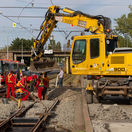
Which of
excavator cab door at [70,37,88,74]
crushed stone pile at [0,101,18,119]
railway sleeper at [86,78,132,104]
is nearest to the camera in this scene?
crushed stone pile at [0,101,18,119]

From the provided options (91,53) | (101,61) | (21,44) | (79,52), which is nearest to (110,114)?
(101,61)

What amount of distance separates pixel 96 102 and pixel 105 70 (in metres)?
1.72

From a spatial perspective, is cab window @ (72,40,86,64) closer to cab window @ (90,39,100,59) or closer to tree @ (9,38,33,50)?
cab window @ (90,39,100,59)

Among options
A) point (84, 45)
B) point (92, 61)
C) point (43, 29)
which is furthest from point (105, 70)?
point (43, 29)

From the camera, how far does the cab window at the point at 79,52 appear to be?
12047 millimetres

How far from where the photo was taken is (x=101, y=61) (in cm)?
1158

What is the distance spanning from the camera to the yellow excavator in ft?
36.7

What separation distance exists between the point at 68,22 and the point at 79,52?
9.30 feet

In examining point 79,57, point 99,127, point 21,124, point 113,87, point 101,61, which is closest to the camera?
point 99,127

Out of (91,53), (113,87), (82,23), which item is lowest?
(113,87)

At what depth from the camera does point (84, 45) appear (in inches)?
473

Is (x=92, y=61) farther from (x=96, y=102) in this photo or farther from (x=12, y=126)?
(x=12, y=126)

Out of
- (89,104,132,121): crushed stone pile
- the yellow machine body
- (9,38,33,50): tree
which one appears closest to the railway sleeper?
the yellow machine body

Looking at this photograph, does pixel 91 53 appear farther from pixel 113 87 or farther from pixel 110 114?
pixel 110 114
